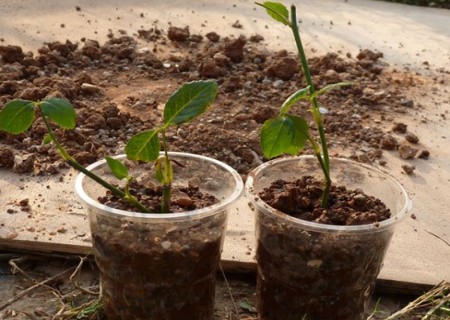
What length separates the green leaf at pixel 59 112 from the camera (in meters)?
1.37

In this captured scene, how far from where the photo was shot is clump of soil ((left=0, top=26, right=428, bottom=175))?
7.95 feet

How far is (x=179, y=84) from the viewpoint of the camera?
301 cm

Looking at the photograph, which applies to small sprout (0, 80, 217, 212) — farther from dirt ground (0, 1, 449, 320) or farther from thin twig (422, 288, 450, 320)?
thin twig (422, 288, 450, 320)

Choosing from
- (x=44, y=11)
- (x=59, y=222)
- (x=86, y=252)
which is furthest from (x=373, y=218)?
(x=44, y=11)

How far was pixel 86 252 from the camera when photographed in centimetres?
188

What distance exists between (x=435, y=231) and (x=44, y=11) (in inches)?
99.7

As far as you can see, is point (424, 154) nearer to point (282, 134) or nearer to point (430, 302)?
point (430, 302)

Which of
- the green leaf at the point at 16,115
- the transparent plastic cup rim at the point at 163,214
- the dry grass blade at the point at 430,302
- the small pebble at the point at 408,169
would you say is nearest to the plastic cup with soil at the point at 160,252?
the transparent plastic cup rim at the point at 163,214

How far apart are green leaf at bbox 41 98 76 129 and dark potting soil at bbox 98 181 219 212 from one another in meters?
0.22

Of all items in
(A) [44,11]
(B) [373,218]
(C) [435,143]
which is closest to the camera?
(B) [373,218]

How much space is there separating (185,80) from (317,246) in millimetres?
1703

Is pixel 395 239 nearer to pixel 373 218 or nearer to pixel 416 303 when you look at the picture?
pixel 416 303

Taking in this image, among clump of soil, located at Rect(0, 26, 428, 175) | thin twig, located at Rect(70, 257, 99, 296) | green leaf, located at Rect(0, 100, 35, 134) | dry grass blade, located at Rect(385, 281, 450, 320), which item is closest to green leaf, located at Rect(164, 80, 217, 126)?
green leaf, located at Rect(0, 100, 35, 134)

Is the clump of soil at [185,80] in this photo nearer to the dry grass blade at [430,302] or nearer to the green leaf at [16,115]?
the dry grass blade at [430,302]
